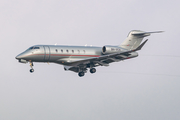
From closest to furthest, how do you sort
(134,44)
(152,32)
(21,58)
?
(21,58) < (152,32) < (134,44)

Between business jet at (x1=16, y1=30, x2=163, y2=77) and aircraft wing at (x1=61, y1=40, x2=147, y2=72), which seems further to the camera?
business jet at (x1=16, y1=30, x2=163, y2=77)

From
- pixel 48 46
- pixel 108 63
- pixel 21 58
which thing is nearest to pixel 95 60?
pixel 108 63

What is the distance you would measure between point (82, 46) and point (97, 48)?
210cm

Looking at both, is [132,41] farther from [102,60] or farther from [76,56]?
[76,56]

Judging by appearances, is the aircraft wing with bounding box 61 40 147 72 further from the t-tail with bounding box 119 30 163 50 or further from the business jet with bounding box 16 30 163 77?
the t-tail with bounding box 119 30 163 50

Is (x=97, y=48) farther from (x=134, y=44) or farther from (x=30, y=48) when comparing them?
(x=30, y=48)

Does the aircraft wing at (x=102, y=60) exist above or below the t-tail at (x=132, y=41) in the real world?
below

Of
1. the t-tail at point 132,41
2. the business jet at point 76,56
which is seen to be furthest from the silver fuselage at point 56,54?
the t-tail at point 132,41

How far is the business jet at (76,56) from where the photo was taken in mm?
43688

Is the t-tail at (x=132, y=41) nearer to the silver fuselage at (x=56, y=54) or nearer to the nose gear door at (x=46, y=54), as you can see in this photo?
the silver fuselage at (x=56, y=54)

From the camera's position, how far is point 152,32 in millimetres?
46500

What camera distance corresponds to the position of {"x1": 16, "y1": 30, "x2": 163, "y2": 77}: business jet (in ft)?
143

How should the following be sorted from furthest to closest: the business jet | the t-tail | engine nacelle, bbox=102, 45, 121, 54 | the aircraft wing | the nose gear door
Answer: the t-tail → engine nacelle, bbox=102, 45, 121, 54 → the nose gear door → the business jet → the aircraft wing

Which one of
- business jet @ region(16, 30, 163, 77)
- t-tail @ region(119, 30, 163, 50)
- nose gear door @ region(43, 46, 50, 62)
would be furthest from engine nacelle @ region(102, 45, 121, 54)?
nose gear door @ region(43, 46, 50, 62)
